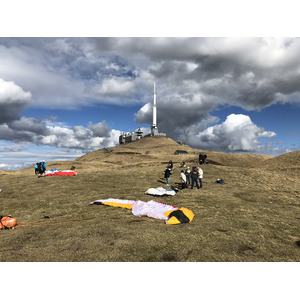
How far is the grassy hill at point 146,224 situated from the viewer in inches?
234

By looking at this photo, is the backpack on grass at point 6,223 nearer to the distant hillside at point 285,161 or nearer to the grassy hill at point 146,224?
the grassy hill at point 146,224

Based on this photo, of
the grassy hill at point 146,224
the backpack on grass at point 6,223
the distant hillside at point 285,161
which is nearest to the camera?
the grassy hill at point 146,224

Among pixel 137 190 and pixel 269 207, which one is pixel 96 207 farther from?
pixel 269 207

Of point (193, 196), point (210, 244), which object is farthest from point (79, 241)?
point (193, 196)

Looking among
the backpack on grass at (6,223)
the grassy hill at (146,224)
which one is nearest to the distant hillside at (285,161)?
the grassy hill at (146,224)

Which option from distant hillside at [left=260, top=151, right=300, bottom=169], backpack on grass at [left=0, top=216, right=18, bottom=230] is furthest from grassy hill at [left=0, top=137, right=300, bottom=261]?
distant hillside at [left=260, top=151, right=300, bottom=169]

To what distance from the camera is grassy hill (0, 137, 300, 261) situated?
19.5 feet

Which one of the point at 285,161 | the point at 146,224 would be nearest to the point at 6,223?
the point at 146,224

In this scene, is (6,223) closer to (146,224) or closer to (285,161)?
(146,224)

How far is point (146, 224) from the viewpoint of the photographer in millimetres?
8734

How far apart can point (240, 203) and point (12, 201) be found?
54.7 ft

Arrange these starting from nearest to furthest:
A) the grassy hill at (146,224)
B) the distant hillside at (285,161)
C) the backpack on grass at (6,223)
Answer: the grassy hill at (146,224) < the backpack on grass at (6,223) < the distant hillside at (285,161)

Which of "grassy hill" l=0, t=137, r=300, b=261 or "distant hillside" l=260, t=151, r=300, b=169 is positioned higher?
"distant hillside" l=260, t=151, r=300, b=169

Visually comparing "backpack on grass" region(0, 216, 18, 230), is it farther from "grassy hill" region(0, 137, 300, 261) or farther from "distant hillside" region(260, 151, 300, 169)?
"distant hillside" region(260, 151, 300, 169)
